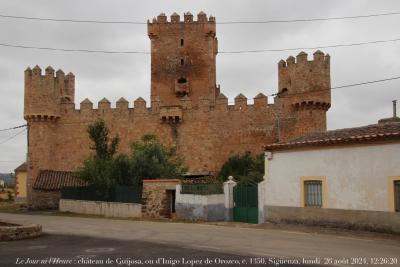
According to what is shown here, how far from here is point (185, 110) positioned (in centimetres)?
4169

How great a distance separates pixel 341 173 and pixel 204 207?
7758 millimetres

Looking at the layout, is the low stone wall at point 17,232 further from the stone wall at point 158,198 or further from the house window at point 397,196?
the house window at point 397,196

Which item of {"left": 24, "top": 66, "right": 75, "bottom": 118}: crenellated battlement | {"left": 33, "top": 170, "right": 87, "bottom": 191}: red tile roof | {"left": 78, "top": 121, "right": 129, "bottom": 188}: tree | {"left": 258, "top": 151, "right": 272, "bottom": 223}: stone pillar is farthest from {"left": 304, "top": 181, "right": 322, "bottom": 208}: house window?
{"left": 24, "top": 66, "right": 75, "bottom": 118}: crenellated battlement

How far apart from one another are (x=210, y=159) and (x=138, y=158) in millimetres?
10645

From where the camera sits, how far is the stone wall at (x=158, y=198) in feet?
90.2

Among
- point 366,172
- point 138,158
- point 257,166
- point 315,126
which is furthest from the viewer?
point 315,126

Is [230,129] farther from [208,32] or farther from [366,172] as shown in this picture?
[366,172]

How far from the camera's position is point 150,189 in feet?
92.2

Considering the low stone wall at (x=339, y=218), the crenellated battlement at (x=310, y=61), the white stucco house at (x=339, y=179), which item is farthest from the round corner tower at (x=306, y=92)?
the low stone wall at (x=339, y=218)

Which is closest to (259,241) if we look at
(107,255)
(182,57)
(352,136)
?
(107,255)

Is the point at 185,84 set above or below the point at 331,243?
above

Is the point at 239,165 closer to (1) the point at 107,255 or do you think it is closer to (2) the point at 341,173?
(2) the point at 341,173

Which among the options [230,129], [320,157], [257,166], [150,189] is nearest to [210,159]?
[230,129]

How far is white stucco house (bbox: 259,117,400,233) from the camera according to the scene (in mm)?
17484
